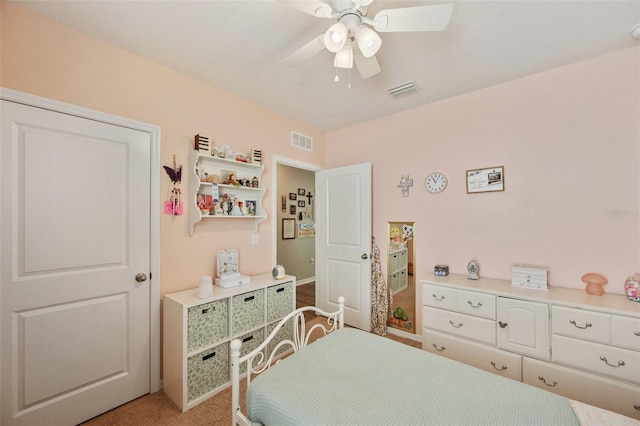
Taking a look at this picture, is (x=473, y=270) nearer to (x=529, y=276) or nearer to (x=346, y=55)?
(x=529, y=276)

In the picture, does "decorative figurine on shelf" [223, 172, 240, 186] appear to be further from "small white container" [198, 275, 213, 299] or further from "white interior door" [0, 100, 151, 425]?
"small white container" [198, 275, 213, 299]

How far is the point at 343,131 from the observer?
141 inches

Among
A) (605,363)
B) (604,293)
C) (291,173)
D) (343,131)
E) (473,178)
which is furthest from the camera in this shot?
(291,173)

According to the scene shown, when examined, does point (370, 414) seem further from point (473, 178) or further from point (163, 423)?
point (473, 178)

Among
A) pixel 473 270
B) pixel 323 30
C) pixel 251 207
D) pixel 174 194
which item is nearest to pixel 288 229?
pixel 251 207

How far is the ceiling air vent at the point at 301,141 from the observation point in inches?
129

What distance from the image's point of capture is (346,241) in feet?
10.9

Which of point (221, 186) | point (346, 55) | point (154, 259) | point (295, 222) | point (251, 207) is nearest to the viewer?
point (346, 55)

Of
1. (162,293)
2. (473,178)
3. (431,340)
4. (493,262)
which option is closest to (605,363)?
(493,262)

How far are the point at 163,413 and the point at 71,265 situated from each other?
3.93ft

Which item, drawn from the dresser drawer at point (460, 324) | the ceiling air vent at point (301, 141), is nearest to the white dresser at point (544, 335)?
the dresser drawer at point (460, 324)

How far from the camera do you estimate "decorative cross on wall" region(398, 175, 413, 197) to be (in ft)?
9.73

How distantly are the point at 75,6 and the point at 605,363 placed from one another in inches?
156

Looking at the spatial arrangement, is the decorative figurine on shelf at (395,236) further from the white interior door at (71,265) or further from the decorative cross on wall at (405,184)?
the white interior door at (71,265)
